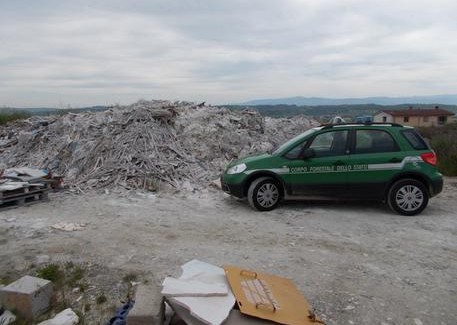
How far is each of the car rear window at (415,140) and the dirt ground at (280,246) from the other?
1311 millimetres

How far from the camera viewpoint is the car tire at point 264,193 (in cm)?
852

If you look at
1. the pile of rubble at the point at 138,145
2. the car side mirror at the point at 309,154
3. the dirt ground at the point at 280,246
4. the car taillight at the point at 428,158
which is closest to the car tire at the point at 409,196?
the dirt ground at the point at 280,246

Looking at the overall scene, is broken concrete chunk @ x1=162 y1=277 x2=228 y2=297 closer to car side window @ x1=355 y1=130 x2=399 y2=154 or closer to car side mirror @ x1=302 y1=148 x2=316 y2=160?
car side mirror @ x1=302 y1=148 x2=316 y2=160

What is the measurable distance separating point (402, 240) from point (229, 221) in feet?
9.63

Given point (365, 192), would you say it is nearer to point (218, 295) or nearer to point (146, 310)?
point (218, 295)

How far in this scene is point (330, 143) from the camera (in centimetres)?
844

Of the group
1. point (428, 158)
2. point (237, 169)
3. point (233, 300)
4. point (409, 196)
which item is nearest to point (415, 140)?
point (428, 158)

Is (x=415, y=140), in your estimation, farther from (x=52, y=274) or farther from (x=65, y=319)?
(x=65, y=319)

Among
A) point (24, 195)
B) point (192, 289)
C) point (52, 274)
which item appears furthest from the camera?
point (24, 195)

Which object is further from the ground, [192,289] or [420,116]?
[192,289]

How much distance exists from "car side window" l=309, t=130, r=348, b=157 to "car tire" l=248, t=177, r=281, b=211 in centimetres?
105

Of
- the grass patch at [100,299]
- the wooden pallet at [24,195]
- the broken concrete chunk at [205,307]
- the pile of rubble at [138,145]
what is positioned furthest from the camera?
the pile of rubble at [138,145]

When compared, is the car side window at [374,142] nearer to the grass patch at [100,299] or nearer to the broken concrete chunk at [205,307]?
the broken concrete chunk at [205,307]

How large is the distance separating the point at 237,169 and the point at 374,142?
106 inches
